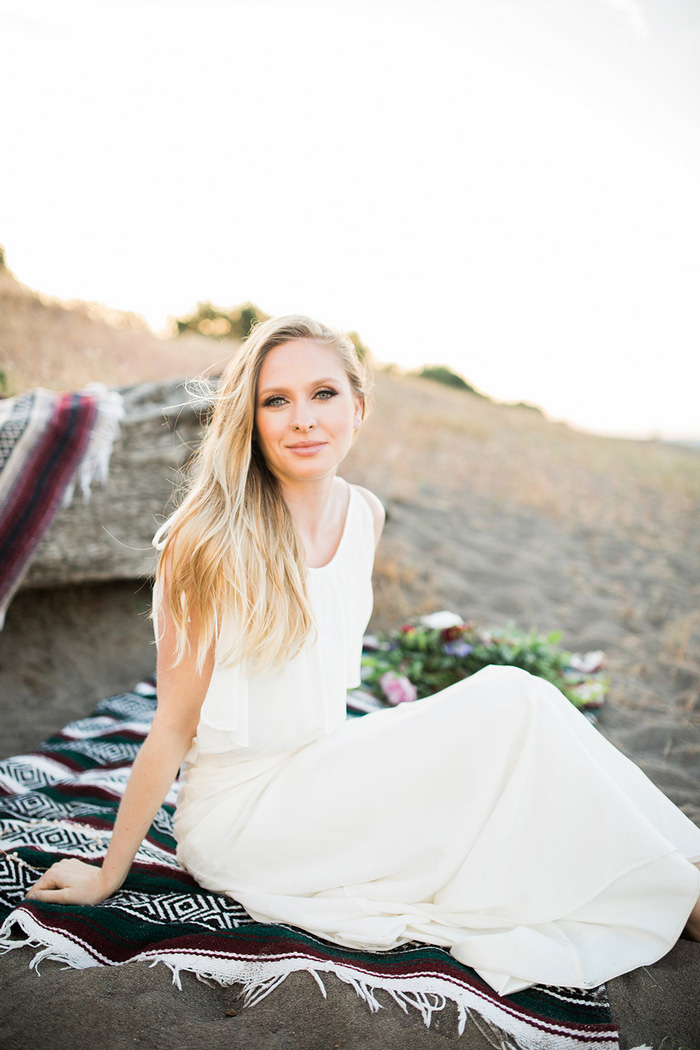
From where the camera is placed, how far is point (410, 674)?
3.67 m

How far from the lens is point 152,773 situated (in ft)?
5.74

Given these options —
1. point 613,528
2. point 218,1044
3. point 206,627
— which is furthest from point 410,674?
point 613,528

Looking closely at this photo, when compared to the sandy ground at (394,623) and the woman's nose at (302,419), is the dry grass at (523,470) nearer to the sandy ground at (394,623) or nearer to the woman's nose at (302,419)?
the sandy ground at (394,623)

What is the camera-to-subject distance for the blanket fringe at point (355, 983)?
1505 millimetres

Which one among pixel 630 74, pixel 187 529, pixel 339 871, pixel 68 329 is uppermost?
pixel 630 74

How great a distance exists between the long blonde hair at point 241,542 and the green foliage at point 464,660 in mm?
1940

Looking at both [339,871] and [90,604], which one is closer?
[339,871]

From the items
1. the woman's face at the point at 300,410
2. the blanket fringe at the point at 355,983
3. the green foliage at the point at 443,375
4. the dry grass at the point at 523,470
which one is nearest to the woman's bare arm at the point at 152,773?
the blanket fringe at the point at 355,983

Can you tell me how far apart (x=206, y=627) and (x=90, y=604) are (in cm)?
272

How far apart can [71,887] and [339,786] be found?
0.86m

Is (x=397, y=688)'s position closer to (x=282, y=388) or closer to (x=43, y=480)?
(x=282, y=388)

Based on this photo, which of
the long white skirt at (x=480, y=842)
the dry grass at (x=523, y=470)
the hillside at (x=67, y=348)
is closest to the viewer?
the long white skirt at (x=480, y=842)

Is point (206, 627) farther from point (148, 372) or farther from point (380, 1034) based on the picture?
point (148, 372)

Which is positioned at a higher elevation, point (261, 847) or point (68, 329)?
point (68, 329)
